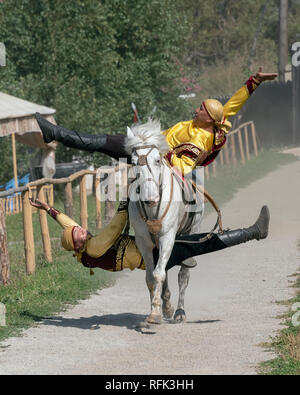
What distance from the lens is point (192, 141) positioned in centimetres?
981

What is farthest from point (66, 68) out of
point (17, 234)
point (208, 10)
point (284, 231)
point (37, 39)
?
point (208, 10)

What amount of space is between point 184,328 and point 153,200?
5.06 feet

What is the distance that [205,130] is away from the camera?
9.91 m

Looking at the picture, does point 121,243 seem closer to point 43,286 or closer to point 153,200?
point 153,200

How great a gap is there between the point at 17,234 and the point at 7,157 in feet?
20.4

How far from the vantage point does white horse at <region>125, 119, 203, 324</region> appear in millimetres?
8711

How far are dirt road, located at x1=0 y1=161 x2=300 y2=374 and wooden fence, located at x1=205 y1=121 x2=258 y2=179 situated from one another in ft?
37.2

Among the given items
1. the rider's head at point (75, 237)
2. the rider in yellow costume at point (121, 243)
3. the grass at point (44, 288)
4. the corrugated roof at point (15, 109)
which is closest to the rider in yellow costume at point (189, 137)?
the rider in yellow costume at point (121, 243)

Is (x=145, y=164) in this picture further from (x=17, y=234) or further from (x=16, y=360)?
(x=17, y=234)

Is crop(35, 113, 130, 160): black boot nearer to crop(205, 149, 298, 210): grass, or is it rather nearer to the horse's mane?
the horse's mane

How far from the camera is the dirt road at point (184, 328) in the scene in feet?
25.9

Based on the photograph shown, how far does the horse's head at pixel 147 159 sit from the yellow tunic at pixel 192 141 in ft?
1.83

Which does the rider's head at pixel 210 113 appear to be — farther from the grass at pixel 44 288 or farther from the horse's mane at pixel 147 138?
the grass at pixel 44 288

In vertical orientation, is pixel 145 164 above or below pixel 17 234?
above
